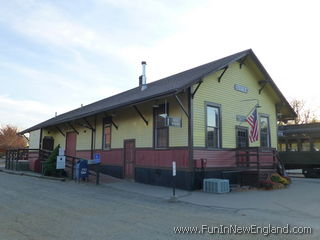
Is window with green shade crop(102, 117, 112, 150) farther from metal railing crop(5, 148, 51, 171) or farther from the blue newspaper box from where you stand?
metal railing crop(5, 148, 51, 171)

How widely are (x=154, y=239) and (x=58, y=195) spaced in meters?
5.96

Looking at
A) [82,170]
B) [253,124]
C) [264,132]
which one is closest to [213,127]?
[253,124]

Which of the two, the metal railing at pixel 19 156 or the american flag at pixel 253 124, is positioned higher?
the american flag at pixel 253 124

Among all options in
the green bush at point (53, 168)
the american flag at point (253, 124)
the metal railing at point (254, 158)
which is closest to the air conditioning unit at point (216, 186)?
the metal railing at point (254, 158)

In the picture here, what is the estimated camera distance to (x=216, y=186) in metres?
11.4

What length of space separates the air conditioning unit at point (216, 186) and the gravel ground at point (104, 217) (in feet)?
8.67

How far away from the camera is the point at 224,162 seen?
13.7m

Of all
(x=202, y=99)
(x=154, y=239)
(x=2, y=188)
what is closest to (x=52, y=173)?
(x=2, y=188)

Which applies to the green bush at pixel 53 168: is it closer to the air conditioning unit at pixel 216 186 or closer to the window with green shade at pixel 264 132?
the air conditioning unit at pixel 216 186

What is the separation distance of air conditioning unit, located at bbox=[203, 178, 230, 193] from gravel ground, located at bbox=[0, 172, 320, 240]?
2641 mm

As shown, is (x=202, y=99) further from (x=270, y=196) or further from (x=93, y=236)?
(x=93, y=236)

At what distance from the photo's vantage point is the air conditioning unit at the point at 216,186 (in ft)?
37.2

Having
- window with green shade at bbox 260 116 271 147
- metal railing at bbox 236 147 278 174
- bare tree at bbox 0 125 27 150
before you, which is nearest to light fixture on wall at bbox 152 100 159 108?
metal railing at bbox 236 147 278 174

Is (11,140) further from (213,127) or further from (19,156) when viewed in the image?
(213,127)
